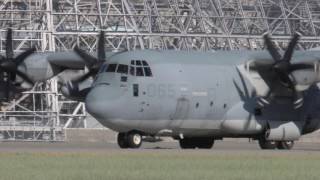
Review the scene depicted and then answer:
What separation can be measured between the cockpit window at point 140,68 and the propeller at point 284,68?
554cm

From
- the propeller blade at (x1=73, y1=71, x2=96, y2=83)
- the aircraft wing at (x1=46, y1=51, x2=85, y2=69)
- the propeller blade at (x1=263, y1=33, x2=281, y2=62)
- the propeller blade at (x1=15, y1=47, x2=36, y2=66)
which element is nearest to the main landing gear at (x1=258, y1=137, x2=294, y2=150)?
the propeller blade at (x1=263, y1=33, x2=281, y2=62)

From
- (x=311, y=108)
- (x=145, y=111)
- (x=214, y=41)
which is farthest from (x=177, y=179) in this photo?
(x=214, y=41)

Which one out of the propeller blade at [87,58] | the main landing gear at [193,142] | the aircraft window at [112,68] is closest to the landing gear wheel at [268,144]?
the main landing gear at [193,142]

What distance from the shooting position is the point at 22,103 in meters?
71.5

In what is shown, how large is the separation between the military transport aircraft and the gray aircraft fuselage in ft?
0.14

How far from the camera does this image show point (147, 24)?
72000 mm

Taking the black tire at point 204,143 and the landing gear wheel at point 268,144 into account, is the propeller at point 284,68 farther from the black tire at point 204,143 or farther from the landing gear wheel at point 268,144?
the black tire at point 204,143

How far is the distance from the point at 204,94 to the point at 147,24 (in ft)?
88.8

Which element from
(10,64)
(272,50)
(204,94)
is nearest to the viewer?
(204,94)

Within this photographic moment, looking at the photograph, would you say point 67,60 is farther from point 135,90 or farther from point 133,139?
point 133,139

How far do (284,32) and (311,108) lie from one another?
2959 centimetres

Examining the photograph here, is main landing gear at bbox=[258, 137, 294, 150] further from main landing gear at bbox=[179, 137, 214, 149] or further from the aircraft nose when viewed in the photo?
the aircraft nose

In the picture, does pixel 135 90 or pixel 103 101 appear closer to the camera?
pixel 103 101

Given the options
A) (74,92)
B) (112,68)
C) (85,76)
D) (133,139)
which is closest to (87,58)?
(85,76)
